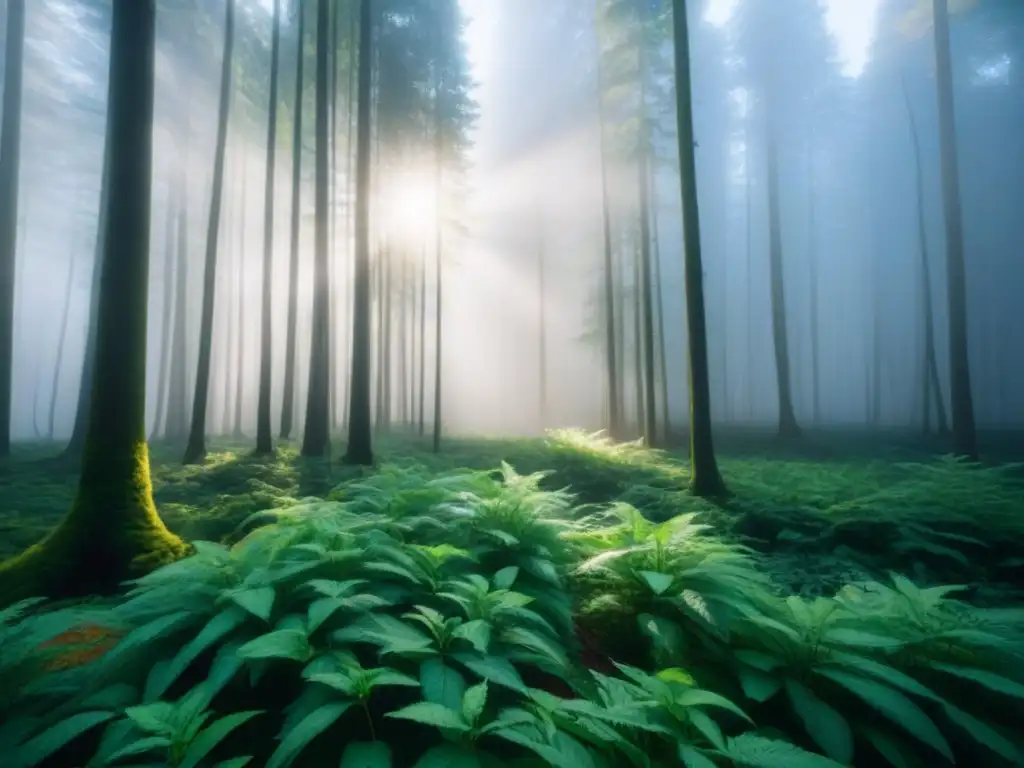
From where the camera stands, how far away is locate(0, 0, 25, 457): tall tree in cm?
1319

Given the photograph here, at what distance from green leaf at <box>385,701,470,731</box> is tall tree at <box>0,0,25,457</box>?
17.7 m

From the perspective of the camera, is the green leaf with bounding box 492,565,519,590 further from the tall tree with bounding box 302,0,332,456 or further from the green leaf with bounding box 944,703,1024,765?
the tall tree with bounding box 302,0,332,456

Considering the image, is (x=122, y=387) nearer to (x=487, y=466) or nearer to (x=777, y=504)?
(x=777, y=504)

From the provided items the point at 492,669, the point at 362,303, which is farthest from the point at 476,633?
the point at 362,303

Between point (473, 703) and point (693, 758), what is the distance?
884mm

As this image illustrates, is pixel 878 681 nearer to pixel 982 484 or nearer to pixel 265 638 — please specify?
pixel 265 638

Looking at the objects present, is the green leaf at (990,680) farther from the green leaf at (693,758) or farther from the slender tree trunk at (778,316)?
the slender tree trunk at (778,316)

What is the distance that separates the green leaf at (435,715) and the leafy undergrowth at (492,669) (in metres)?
0.01

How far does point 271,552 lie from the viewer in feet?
10.9

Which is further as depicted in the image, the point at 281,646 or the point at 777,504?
the point at 777,504

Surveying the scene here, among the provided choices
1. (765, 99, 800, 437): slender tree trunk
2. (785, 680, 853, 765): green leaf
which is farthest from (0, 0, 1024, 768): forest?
(765, 99, 800, 437): slender tree trunk

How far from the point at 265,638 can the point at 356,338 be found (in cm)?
1035

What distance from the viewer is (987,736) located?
2.24m

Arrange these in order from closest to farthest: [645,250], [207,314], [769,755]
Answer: [769,755] < [207,314] < [645,250]
